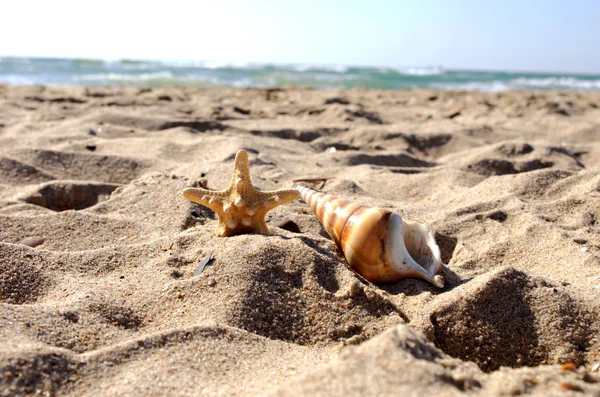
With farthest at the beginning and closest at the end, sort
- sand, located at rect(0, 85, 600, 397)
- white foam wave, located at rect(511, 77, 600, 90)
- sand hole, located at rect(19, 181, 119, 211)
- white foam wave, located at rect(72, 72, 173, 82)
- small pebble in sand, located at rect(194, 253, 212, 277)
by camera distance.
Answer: white foam wave, located at rect(511, 77, 600, 90) < white foam wave, located at rect(72, 72, 173, 82) < sand hole, located at rect(19, 181, 119, 211) < small pebble in sand, located at rect(194, 253, 212, 277) < sand, located at rect(0, 85, 600, 397)

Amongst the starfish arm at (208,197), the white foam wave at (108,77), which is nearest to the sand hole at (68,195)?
the starfish arm at (208,197)

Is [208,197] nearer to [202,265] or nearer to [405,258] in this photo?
[202,265]

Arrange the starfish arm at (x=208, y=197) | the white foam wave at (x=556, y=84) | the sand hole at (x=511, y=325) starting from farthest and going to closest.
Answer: the white foam wave at (x=556, y=84), the starfish arm at (x=208, y=197), the sand hole at (x=511, y=325)

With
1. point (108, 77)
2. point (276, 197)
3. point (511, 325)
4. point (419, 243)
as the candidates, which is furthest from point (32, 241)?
point (108, 77)

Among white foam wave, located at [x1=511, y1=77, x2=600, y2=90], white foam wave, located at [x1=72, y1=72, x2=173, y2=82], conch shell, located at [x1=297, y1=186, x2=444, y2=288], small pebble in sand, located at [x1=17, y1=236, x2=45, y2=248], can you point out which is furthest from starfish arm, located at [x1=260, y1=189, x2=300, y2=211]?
white foam wave, located at [x1=511, y1=77, x2=600, y2=90]

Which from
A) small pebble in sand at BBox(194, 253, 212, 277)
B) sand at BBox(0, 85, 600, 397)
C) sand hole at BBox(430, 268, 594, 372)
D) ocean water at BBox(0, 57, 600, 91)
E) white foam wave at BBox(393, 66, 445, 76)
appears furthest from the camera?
white foam wave at BBox(393, 66, 445, 76)

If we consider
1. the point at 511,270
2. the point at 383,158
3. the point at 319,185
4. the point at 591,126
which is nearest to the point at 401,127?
the point at 383,158

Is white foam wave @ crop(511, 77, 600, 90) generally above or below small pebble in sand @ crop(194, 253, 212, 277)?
above

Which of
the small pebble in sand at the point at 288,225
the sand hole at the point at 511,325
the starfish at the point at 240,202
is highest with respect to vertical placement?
the starfish at the point at 240,202

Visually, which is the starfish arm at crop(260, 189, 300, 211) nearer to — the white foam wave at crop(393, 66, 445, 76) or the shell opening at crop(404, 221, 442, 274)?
the shell opening at crop(404, 221, 442, 274)

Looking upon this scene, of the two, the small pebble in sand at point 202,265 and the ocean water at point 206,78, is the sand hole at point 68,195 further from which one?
the ocean water at point 206,78
